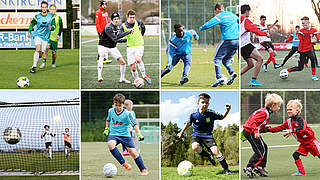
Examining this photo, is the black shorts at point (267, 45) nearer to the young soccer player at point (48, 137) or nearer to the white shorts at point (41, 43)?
the white shorts at point (41, 43)

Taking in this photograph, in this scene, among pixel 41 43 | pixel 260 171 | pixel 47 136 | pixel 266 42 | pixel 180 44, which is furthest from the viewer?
pixel 47 136

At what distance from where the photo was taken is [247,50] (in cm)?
771

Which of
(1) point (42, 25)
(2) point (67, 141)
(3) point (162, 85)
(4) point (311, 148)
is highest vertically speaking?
(1) point (42, 25)

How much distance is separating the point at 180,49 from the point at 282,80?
2.18 meters

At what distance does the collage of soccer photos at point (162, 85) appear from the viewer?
7.00 metres

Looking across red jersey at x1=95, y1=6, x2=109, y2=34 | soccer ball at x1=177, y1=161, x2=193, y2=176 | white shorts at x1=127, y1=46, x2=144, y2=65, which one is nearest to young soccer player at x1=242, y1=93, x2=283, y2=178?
soccer ball at x1=177, y1=161, x2=193, y2=176

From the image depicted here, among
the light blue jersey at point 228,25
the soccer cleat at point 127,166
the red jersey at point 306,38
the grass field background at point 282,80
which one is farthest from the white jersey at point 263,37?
the soccer cleat at point 127,166

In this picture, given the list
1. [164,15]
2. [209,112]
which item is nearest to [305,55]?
[209,112]

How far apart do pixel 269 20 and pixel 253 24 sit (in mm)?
969

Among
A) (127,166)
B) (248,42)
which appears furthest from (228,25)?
(127,166)

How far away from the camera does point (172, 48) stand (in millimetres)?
7707

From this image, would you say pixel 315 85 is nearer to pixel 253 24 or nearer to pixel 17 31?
pixel 253 24

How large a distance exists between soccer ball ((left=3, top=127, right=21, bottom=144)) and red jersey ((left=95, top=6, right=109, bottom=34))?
2.82m

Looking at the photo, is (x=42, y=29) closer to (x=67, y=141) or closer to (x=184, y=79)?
(x=67, y=141)
